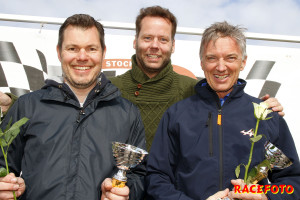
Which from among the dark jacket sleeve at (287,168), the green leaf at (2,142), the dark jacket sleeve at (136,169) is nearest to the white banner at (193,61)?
the dark jacket sleeve at (136,169)

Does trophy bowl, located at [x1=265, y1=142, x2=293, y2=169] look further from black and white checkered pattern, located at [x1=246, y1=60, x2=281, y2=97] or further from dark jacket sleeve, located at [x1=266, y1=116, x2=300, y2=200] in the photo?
black and white checkered pattern, located at [x1=246, y1=60, x2=281, y2=97]

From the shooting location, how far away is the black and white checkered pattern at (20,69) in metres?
3.27

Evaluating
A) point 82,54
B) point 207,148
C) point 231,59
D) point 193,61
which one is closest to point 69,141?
point 82,54

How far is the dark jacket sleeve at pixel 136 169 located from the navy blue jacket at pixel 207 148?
56mm

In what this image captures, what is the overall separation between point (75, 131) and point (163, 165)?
62 centimetres

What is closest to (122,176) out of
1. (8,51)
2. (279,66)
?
(8,51)

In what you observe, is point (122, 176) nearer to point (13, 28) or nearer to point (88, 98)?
point (88, 98)

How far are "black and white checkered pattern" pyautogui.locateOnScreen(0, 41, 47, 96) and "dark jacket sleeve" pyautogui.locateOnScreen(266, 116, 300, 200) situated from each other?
2.39m

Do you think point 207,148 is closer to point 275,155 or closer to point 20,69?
point 275,155

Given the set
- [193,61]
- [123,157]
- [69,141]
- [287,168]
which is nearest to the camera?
[123,157]

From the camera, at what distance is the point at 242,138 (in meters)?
→ 2.05

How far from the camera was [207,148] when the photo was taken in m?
2.04

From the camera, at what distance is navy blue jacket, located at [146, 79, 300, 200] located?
6.51ft

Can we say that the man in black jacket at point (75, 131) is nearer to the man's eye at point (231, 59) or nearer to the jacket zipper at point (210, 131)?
the jacket zipper at point (210, 131)
